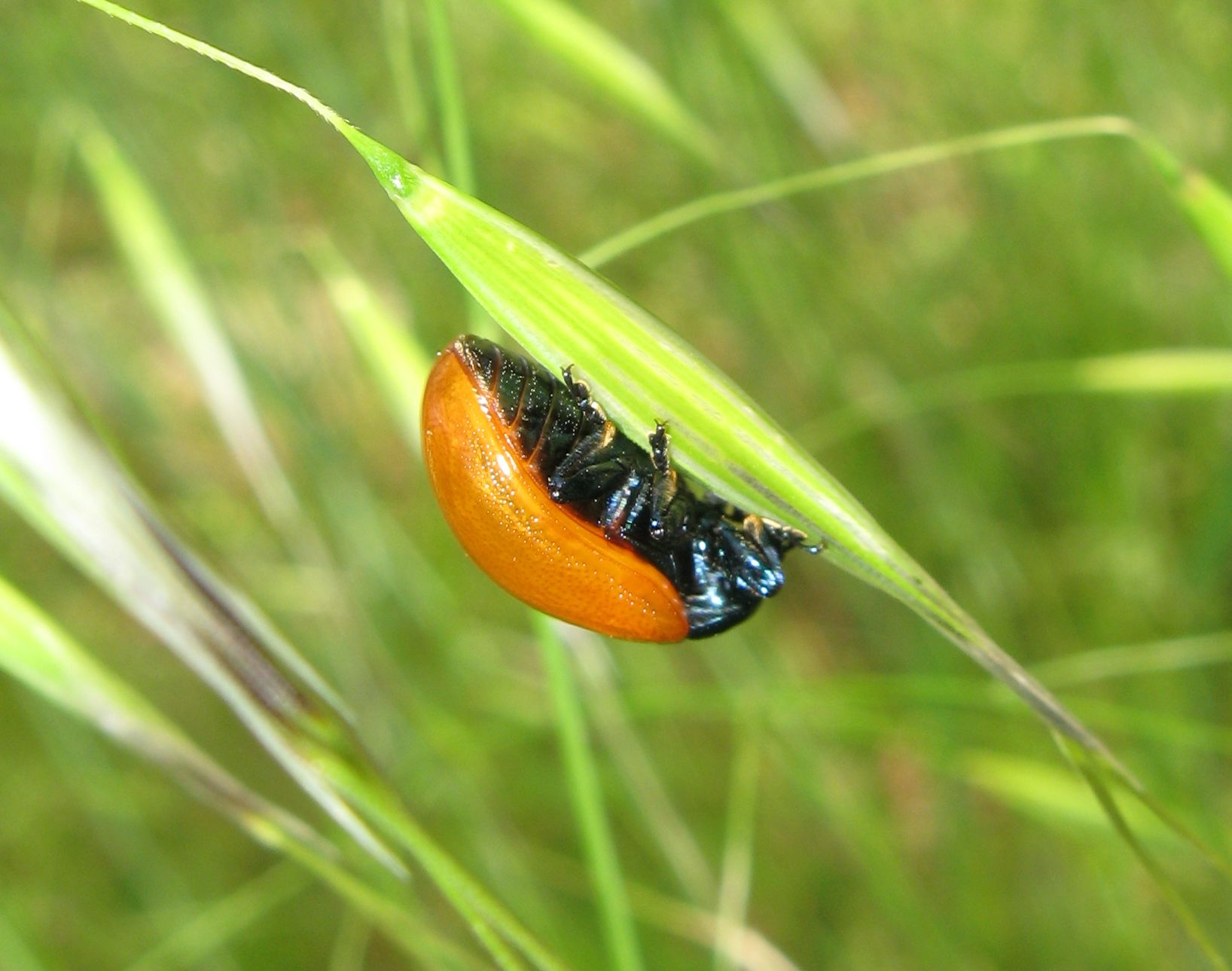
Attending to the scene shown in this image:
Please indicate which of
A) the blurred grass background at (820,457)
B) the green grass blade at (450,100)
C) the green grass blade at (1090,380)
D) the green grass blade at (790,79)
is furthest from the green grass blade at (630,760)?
the green grass blade at (790,79)

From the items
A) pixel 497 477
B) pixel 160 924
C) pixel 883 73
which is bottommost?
pixel 160 924

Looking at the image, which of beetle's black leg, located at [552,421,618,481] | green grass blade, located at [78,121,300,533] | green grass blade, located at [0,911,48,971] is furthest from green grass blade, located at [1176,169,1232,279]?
green grass blade, located at [0,911,48,971]

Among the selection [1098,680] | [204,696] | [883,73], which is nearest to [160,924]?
[204,696]

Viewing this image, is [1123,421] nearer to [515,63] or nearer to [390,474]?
[515,63]

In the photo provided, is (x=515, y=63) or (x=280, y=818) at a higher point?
(x=515, y=63)

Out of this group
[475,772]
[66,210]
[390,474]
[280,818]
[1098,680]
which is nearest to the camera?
[280,818]

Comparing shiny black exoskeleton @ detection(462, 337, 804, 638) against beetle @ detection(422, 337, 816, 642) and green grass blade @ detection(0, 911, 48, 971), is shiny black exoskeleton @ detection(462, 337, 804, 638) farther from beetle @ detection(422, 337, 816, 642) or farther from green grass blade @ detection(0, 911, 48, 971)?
green grass blade @ detection(0, 911, 48, 971)

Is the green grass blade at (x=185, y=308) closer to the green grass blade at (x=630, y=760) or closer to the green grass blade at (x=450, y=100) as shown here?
the green grass blade at (x=630, y=760)
